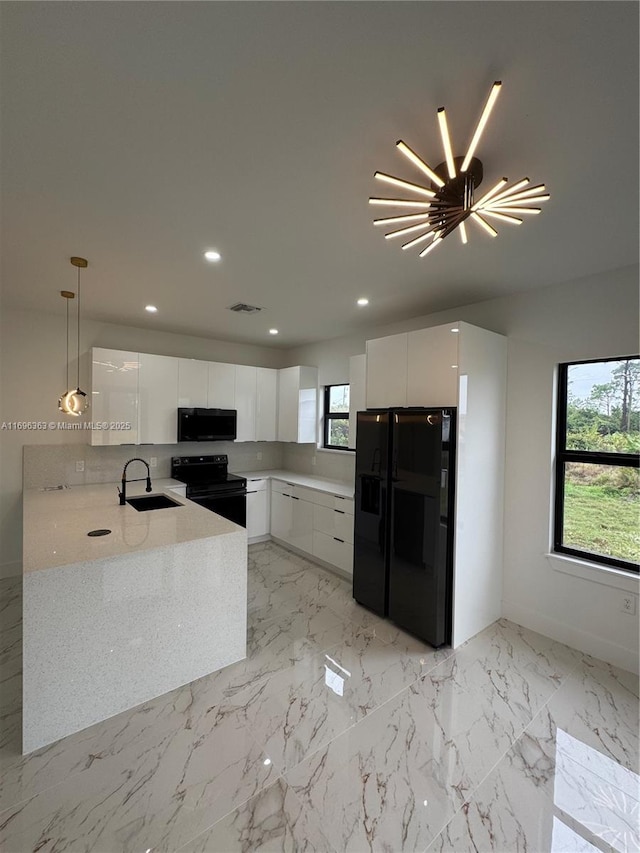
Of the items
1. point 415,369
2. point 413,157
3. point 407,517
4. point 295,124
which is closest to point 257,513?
point 407,517

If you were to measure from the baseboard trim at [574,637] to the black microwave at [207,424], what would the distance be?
138 inches

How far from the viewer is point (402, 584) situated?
2.96 meters

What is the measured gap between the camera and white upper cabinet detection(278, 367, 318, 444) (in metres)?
4.95

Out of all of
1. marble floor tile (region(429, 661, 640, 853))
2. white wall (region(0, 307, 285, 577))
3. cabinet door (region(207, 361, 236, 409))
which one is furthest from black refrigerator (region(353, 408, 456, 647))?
white wall (region(0, 307, 285, 577))

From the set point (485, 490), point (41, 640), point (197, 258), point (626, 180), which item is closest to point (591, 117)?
point (626, 180)

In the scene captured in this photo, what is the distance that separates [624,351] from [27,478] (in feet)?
17.8

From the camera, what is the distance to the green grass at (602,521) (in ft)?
8.53

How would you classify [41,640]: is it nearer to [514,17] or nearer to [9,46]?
[9,46]

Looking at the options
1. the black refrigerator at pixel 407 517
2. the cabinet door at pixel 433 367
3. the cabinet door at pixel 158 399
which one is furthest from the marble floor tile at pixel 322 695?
the cabinet door at pixel 158 399

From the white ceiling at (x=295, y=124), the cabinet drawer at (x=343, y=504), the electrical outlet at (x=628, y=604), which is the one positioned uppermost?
the white ceiling at (x=295, y=124)

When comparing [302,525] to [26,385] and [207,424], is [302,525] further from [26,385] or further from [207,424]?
[26,385]

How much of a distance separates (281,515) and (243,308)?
8.55ft

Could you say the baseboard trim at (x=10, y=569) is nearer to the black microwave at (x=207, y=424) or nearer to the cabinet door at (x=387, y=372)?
the black microwave at (x=207, y=424)

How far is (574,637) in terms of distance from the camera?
109 inches
